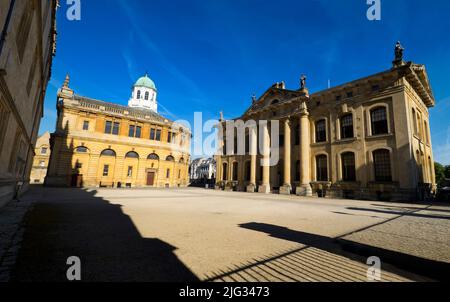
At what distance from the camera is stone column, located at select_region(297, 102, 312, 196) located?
74.4 ft

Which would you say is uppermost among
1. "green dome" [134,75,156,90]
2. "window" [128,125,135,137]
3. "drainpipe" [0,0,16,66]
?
"green dome" [134,75,156,90]

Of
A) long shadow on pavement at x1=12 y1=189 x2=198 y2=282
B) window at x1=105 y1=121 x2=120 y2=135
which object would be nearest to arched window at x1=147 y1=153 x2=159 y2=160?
window at x1=105 y1=121 x2=120 y2=135

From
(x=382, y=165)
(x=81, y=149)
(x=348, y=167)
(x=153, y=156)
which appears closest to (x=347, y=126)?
(x=348, y=167)

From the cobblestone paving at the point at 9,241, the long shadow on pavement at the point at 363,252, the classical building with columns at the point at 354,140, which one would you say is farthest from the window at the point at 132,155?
the long shadow on pavement at the point at 363,252

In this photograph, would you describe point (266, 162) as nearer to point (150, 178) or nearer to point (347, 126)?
point (347, 126)

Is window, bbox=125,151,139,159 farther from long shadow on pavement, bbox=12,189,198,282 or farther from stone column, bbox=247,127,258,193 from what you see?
long shadow on pavement, bbox=12,189,198,282

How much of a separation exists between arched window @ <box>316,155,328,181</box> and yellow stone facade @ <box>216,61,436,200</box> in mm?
108

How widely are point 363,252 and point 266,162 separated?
2348cm

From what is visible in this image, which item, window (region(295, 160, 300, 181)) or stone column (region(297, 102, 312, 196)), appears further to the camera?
window (region(295, 160, 300, 181))

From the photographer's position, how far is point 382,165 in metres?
18.9

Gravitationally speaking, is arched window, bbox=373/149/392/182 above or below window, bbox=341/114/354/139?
below

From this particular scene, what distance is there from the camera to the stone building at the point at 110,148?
98.0 ft
